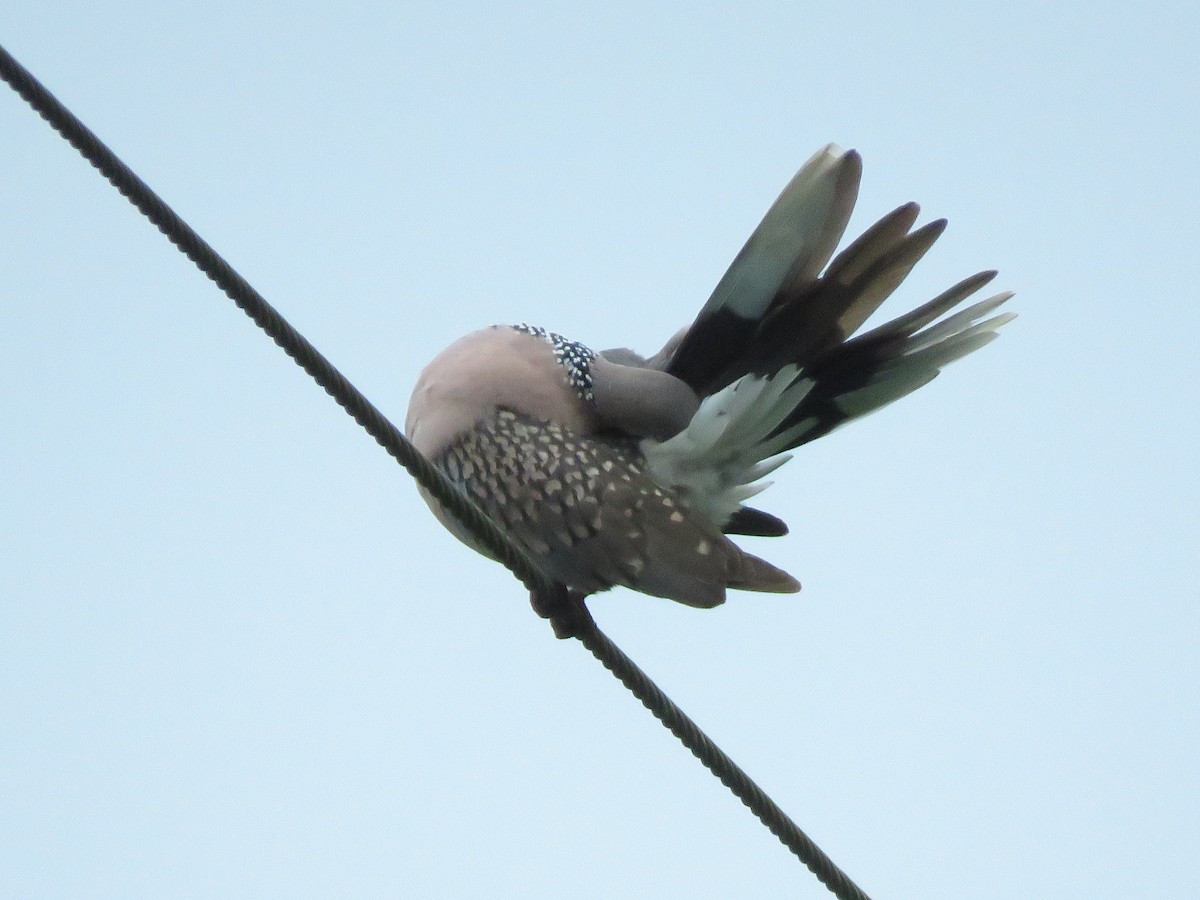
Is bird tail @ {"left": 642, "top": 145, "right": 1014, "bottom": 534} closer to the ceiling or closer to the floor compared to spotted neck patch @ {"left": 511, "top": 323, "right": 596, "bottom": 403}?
closer to the floor

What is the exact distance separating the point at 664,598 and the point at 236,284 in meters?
1.31

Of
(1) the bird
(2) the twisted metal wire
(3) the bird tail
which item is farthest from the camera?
(3) the bird tail

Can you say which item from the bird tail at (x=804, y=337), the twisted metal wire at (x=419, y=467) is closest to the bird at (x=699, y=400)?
the bird tail at (x=804, y=337)

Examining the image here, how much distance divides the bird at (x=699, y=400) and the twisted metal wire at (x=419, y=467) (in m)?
0.21

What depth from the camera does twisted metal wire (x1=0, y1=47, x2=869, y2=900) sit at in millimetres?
2400

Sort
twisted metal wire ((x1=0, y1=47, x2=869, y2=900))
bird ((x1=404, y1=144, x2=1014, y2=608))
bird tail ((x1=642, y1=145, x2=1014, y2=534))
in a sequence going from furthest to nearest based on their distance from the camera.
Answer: bird tail ((x1=642, y1=145, x2=1014, y2=534)), bird ((x1=404, y1=144, x2=1014, y2=608)), twisted metal wire ((x1=0, y1=47, x2=869, y2=900))

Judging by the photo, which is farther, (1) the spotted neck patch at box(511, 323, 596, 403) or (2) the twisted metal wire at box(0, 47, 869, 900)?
(1) the spotted neck patch at box(511, 323, 596, 403)

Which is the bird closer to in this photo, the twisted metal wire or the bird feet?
the bird feet

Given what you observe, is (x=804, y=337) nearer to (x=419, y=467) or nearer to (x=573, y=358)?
(x=573, y=358)

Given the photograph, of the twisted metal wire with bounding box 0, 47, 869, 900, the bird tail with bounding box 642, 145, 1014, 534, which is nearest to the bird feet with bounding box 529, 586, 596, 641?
the twisted metal wire with bounding box 0, 47, 869, 900

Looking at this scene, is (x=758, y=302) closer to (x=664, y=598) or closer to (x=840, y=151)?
(x=840, y=151)

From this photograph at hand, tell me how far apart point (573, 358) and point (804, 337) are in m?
0.56

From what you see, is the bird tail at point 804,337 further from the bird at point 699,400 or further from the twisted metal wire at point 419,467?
the twisted metal wire at point 419,467

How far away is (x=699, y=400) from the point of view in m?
3.89
